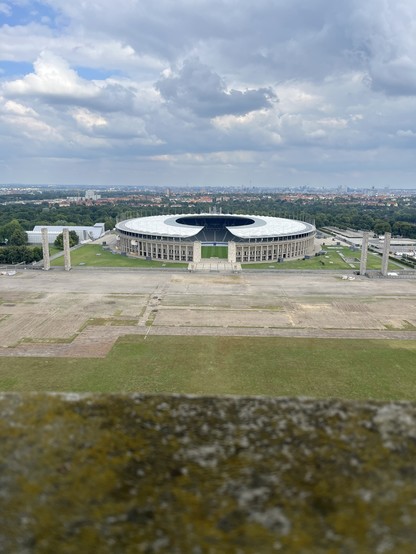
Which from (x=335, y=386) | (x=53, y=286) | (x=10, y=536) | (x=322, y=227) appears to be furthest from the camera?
(x=322, y=227)

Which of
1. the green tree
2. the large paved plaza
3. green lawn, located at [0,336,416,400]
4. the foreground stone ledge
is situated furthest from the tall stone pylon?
the foreground stone ledge

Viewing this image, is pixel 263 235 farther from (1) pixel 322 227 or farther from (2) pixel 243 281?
(1) pixel 322 227

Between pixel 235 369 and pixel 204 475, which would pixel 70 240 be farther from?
pixel 204 475

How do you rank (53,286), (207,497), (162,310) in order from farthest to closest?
(53,286)
(162,310)
(207,497)

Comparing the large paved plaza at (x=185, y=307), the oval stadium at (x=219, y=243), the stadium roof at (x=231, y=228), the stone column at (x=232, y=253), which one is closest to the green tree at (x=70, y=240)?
the stadium roof at (x=231, y=228)

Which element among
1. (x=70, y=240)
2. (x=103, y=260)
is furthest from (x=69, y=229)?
(x=103, y=260)

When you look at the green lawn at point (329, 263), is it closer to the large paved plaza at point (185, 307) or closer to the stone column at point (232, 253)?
the stone column at point (232, 253)

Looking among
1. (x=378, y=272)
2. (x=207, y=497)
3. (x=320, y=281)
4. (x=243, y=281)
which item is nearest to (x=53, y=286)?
Answer: (x=243, y=281)
